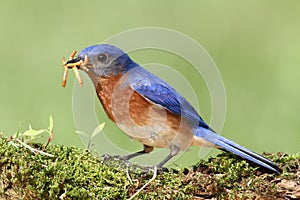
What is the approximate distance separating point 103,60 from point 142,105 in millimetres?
348

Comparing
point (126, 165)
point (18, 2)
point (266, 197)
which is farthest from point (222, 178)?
point (18, 2)

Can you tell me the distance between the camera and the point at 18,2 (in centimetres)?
966

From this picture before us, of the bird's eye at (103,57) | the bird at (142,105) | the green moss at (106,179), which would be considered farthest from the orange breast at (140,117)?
the green moss at (106,179)

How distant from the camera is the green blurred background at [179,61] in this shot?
747 cm

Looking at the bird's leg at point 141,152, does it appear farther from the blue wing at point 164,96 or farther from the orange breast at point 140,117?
the blue wing at point 164,96

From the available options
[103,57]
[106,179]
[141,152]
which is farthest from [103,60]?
[106,179]

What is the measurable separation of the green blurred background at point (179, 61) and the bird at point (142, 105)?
6.40ft

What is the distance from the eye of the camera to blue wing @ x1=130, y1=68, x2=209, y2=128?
455 centimetres

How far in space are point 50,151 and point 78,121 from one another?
38cm

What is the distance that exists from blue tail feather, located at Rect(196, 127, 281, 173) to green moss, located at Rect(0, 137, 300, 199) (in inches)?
1.8

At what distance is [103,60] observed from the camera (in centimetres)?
456

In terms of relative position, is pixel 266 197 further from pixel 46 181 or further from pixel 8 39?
pixel 8 39

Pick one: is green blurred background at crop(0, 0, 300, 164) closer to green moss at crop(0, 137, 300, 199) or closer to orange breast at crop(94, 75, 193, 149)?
orange breast at crop(94, 75, 193, 149)

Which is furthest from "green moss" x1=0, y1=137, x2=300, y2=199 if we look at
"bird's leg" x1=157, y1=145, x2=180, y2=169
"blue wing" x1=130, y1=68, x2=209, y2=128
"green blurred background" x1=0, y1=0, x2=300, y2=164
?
"green blurred background" x1=0, y1=0, x2=300, y2=164
